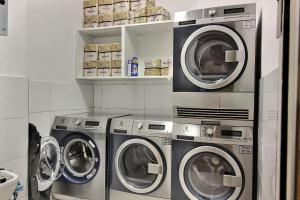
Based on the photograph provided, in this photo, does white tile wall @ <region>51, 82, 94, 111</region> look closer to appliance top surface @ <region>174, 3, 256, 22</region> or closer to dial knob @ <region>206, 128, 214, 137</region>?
appliance top surface @ <region>174, 3, 256, 22</region>

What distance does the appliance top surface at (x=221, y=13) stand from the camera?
1.83 metres

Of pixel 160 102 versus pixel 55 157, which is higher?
pixel 160 102

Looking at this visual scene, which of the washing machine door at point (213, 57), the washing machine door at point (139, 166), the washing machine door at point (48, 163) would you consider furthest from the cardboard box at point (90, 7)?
the washing machine door at point (139, 166)

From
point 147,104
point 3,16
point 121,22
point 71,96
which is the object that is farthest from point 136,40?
point 3,16

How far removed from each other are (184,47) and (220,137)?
0.75 metres

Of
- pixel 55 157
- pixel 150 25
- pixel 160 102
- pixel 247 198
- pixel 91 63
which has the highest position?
pixel 150 25

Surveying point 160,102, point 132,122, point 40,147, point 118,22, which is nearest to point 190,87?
point 132,122

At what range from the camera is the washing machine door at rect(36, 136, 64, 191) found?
7.29 feet

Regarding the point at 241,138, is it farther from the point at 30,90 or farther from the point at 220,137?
the point at 30,90

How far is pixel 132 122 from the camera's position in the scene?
2.22m

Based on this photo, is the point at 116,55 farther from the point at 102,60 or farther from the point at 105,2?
the point at 105,2

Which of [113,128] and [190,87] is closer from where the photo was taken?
[190,87]

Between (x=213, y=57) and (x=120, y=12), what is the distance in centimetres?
121

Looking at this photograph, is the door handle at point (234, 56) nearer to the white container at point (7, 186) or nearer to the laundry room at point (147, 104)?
the laundry room at point (147, 104)
